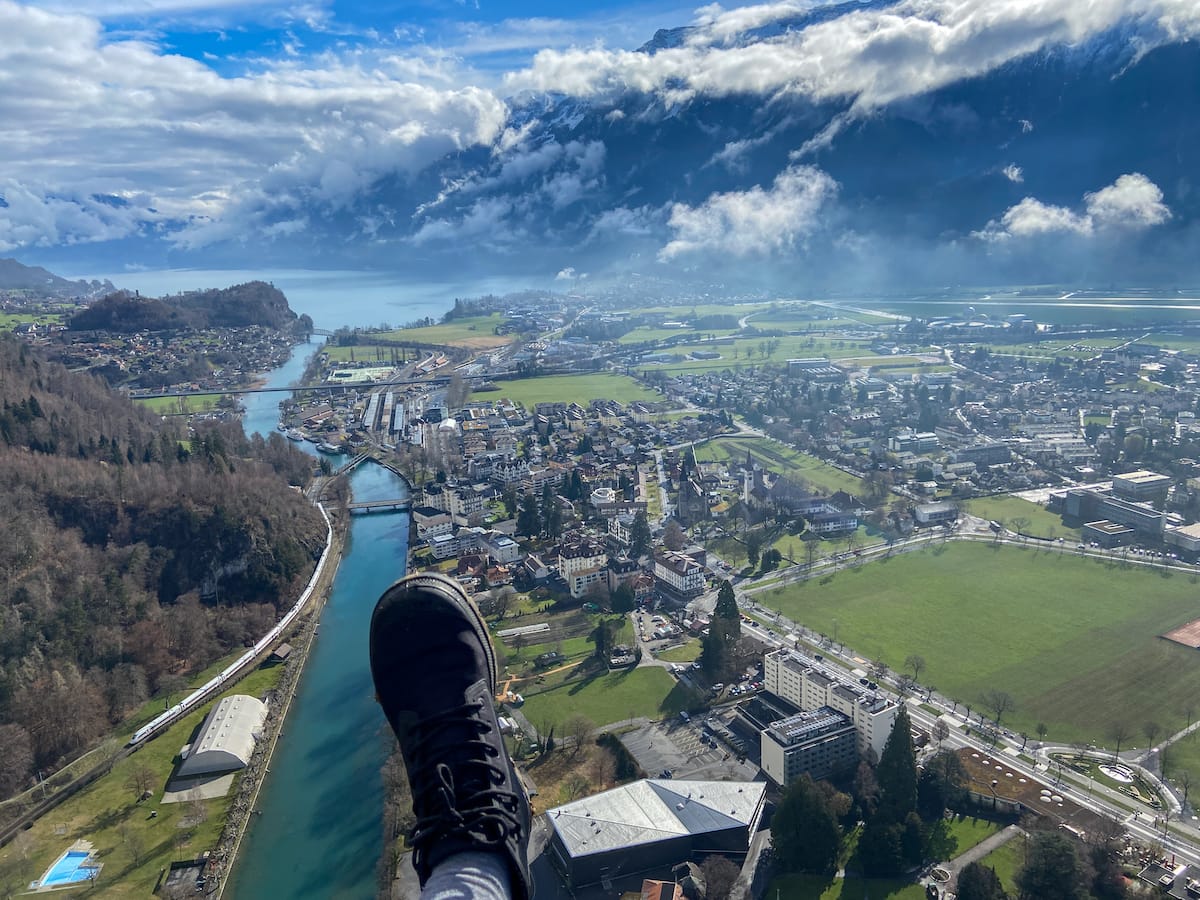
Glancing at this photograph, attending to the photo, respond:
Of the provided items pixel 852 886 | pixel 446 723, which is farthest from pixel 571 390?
pixel 446 723

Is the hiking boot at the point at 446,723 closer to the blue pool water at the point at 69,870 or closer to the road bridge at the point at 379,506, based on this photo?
the blue pool water at the point at 69,870

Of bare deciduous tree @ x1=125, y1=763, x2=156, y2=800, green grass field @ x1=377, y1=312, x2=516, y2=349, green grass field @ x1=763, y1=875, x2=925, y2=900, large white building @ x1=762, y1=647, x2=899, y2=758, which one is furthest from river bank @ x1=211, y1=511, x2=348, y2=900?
green grass field @ x1=377, y1=312, x2=516, y2=349

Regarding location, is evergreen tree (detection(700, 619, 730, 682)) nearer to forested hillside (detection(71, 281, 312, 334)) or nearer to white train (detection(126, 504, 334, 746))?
white train (detection(126, 504, 334, 746))

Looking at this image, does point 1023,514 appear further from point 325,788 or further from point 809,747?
point 325,788

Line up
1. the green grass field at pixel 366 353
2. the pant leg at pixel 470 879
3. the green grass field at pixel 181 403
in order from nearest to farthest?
the pant leg at pixel 470 879 < the green grass field at pixel 181 403 < the green grass field at pixel 366 353

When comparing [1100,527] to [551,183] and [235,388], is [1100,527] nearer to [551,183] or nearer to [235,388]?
[235,388]

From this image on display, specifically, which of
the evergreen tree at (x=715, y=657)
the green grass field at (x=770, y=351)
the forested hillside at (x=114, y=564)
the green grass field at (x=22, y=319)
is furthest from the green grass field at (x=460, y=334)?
the evergreen tree at (x=715, y=657)
